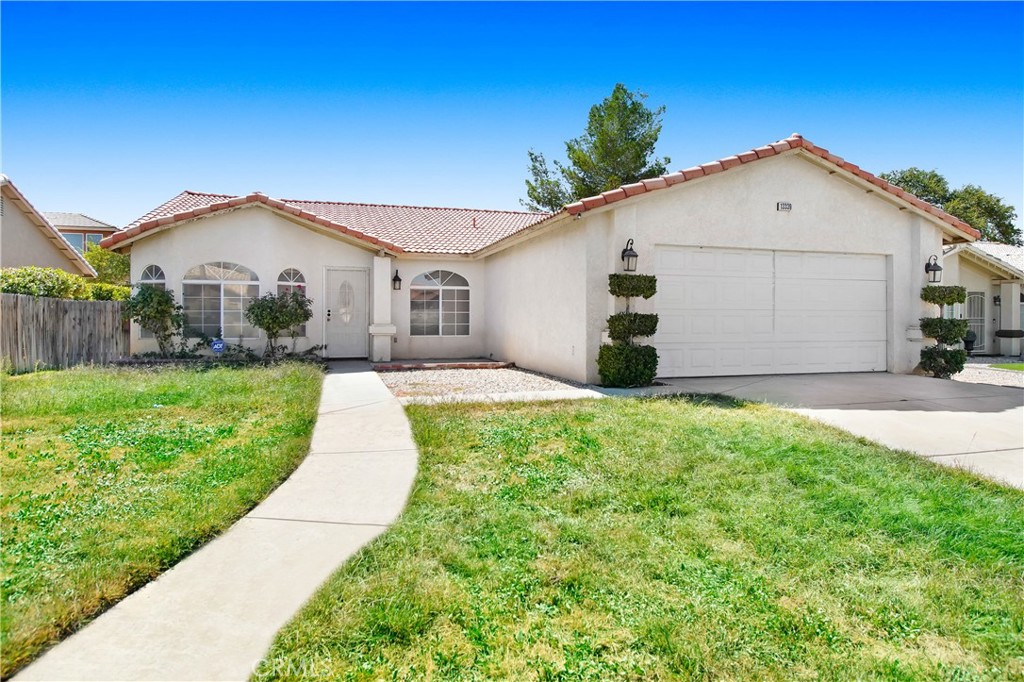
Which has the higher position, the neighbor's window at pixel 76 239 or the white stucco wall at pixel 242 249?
the neighbor's window at pixel 76 239

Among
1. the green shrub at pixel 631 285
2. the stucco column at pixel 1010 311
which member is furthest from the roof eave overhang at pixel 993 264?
the green shrub at pixel 631 285

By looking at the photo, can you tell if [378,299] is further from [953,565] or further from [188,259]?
[953,565]

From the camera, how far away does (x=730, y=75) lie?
13.1m

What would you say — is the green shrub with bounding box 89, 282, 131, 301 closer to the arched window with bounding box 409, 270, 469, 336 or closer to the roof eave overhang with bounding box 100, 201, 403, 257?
the roof eave overhang with bounding box 100, 201, 403, 257

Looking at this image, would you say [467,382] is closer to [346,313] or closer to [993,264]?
[346,313]

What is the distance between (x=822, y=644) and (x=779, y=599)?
355mm

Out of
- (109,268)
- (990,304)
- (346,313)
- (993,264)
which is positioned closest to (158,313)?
(346,313)

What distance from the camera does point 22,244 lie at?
64.8 feet

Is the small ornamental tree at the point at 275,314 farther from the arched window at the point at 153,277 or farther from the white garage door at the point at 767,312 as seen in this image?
the white garage door at the point at 767,312

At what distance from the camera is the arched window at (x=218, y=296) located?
1420cm

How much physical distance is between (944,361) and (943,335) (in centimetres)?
53

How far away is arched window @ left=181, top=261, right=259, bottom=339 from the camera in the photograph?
46.6ft
